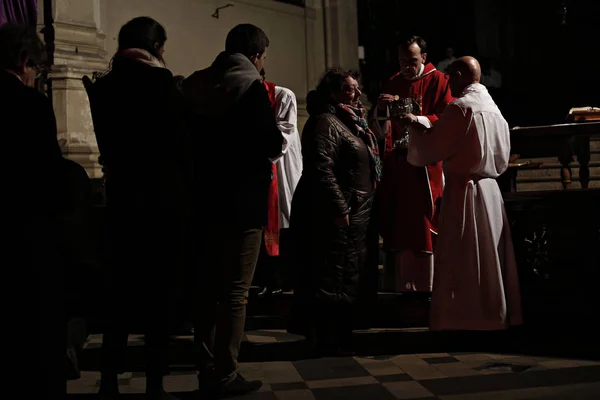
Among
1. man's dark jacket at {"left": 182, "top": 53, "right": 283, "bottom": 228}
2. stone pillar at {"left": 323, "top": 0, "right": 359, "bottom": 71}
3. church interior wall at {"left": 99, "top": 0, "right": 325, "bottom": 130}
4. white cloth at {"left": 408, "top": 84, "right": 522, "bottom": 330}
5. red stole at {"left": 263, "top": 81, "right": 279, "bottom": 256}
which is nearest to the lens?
man's dark jacket at {"left": 182, "top": 53, "right": 283, "bottom": 228}

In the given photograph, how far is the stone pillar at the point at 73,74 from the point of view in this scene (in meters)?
8.62

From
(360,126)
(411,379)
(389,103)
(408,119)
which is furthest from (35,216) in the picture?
(389,103)

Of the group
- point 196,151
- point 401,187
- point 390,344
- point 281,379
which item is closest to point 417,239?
point 401,187

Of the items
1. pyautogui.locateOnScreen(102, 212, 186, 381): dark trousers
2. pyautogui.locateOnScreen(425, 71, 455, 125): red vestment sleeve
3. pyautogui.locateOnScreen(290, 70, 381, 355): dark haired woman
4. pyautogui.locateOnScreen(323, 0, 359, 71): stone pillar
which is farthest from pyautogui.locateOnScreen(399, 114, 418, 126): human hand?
pyautogui.locateOnScreen(323, 0, 359, 71): stone pillar

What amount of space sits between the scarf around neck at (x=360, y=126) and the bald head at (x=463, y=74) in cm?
60

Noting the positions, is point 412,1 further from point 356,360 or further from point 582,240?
point 356,360

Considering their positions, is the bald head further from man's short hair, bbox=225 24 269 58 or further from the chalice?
man's short hair, bbox=225 24 269 58

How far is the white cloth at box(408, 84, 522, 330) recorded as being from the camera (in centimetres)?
510

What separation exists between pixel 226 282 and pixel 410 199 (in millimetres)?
2374

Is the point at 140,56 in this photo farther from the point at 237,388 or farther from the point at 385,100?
the point at 385,100

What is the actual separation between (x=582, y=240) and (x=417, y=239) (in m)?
1.09

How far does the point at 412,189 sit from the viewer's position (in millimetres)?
6078

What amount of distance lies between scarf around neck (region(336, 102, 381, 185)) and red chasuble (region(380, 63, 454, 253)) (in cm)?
85

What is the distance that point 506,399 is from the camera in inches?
150
